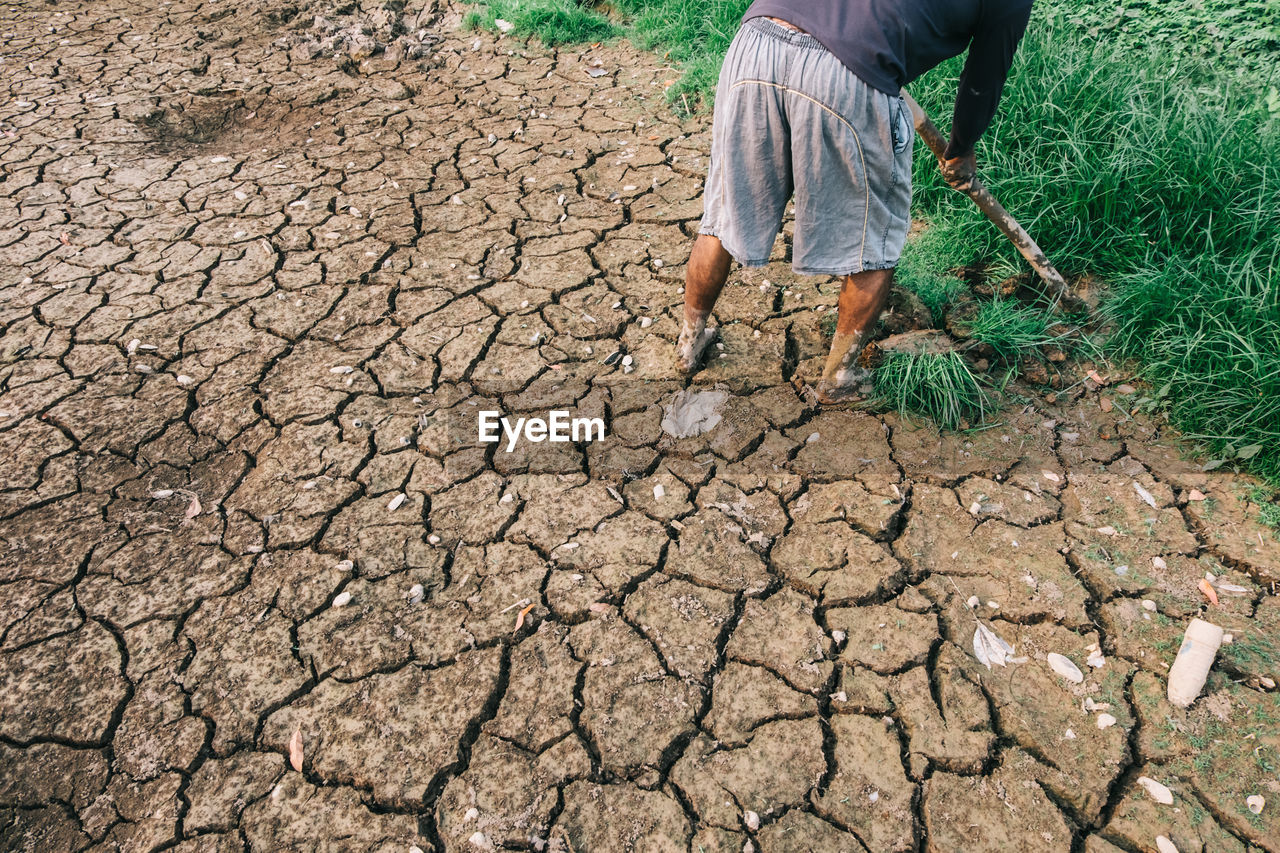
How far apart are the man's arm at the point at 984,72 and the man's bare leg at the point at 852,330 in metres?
0.50

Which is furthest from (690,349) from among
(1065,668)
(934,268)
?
(1065,668)

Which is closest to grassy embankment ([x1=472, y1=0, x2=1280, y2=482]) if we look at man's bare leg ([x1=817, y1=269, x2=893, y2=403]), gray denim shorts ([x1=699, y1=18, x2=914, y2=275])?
Result: man's bare leg ([x1=817, y1=269, x2=893, y2=403])

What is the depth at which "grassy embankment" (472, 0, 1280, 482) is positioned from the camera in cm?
264

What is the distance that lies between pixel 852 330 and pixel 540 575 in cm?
130

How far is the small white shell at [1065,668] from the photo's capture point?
2.01 m

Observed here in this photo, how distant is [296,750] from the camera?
6.36 feet

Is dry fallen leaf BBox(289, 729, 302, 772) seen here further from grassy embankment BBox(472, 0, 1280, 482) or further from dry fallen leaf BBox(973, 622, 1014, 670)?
grassy embankment BBox(472, 0, 1280, 482)

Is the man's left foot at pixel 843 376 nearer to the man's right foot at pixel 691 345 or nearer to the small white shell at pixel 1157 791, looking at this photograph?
the man's right foot at pixel 691 345

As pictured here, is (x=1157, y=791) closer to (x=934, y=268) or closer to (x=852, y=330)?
(x=852, y=330)

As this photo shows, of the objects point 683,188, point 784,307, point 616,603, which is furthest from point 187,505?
point 683,188

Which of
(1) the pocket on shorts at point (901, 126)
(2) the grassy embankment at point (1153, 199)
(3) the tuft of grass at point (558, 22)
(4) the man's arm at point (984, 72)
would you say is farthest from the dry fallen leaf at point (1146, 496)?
(3) the tuft of grass at point (558, 22)

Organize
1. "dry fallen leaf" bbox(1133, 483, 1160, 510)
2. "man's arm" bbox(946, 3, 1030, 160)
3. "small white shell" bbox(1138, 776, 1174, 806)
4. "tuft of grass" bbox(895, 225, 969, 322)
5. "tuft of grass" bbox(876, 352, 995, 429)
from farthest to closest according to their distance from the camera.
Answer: "tuft of grass" bbox(895, 225, 969, 322) → "tuft of grass" bbox(876, 352, 995, 429) → "dry fallen leaf" bbox(1133, 483, 1160, 510) → "man's arm" bbox(946, 3, 1030, 160) → "small white shell" bbox(1138, 776, 1174, 806)

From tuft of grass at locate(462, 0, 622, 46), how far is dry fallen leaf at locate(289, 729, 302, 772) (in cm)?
495

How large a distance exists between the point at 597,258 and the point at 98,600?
7.56 feet
